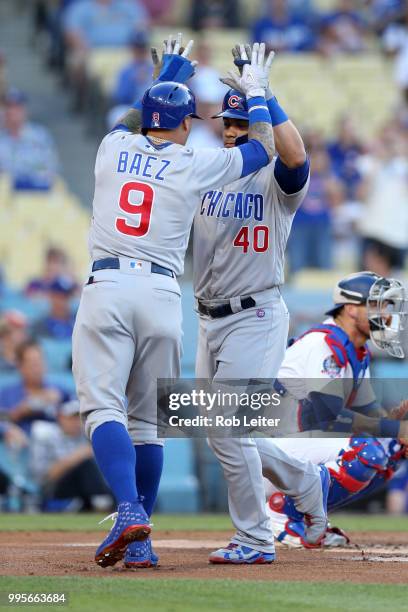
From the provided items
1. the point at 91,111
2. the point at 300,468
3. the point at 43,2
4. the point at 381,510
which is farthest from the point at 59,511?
the point at 43,2

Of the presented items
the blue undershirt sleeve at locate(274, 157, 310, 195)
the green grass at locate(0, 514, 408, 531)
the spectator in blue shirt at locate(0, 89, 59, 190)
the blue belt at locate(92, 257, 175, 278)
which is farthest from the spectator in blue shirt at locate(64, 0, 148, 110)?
the blue belt at locate(92, 257, 175, 278)

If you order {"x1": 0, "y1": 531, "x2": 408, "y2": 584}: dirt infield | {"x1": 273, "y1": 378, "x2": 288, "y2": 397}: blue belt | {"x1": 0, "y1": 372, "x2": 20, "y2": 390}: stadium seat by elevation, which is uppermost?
{"x1": 273, "y1": 378, "x2": 288, "y2": 397}: blue belt

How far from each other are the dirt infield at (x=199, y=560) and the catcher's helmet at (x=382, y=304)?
3.57 ft

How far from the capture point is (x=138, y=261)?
18.0 feet

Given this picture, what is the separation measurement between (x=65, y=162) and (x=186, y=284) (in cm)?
337

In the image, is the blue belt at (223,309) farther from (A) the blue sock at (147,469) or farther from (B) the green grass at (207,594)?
(B) the green grass at (207,594)

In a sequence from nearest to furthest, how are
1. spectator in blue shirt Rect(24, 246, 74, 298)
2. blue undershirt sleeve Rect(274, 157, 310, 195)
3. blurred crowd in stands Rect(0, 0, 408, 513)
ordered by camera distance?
blue undershirt sleeve Rect(274, 157, 310, 195), blurred crowd in stands Rect(0, 0, 408, 513), spectator in blue shirt Rect(24, 246, 74, 298)

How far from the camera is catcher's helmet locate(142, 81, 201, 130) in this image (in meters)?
5.61

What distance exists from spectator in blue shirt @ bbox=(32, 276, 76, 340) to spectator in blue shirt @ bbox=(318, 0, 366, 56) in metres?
7.33

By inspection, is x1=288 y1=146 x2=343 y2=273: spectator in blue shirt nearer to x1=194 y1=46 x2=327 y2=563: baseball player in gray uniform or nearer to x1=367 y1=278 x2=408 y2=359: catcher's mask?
x1=367 y1=278 x2=408 y2=359: catcher's mask

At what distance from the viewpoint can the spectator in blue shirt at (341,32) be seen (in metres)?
17.6

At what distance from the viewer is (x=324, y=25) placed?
17656 mm

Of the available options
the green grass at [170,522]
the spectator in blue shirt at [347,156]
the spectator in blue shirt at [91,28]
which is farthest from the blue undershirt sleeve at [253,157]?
the spectator in blue shirt at [91,28]

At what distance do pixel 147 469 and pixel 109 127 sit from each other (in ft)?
30.8
